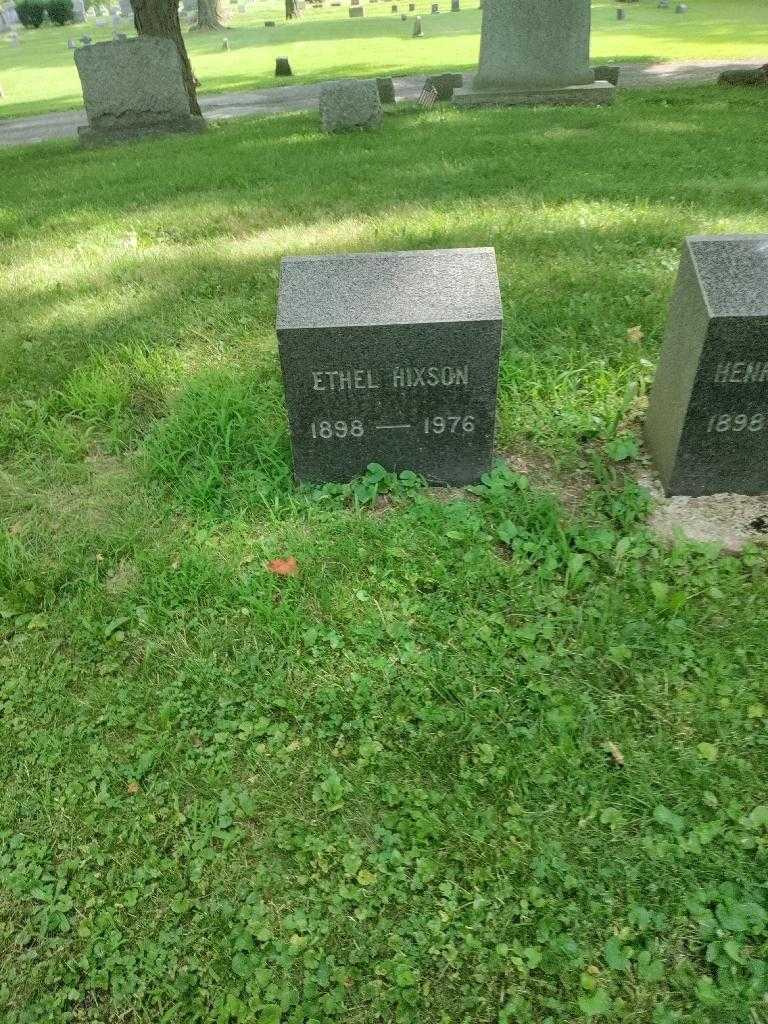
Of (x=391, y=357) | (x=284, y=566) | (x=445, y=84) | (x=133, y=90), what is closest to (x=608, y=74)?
(x=445, y=84)

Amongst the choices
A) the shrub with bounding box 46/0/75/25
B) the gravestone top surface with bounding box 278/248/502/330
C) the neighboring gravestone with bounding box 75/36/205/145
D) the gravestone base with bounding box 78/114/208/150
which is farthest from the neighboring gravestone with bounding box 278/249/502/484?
the shrub with bounding box 46/0/75/25

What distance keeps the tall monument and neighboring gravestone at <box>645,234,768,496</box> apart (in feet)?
29.9

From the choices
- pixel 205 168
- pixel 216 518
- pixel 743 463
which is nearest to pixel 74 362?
pixel 216 518

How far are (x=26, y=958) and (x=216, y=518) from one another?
5.83 feet

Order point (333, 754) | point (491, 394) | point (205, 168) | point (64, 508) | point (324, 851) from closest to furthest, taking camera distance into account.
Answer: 1. point (324, 851)
2. point (333, 754)
3. point (491, 394)
4. point (64, 508)
5. point (205, 168)

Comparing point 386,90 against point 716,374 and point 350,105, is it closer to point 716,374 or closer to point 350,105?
point 350,105

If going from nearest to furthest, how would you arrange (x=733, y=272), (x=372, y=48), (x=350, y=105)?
(x=733, y=272) → (x=350, y=105) → (x=372, y=48)

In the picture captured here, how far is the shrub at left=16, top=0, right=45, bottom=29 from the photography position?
4700cm

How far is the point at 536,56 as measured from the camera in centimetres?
1043

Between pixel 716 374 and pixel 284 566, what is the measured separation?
192 centimetres

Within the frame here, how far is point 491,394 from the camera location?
10.2ft

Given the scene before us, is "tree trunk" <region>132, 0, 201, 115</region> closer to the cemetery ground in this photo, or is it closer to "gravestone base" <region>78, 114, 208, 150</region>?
"gravestone base" <region>78, 114, 208, 150</region>

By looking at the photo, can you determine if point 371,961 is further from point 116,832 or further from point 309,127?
point 309,127

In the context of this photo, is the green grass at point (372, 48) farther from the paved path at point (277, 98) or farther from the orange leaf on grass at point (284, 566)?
the orange leaf on grass at point (284, 566)
